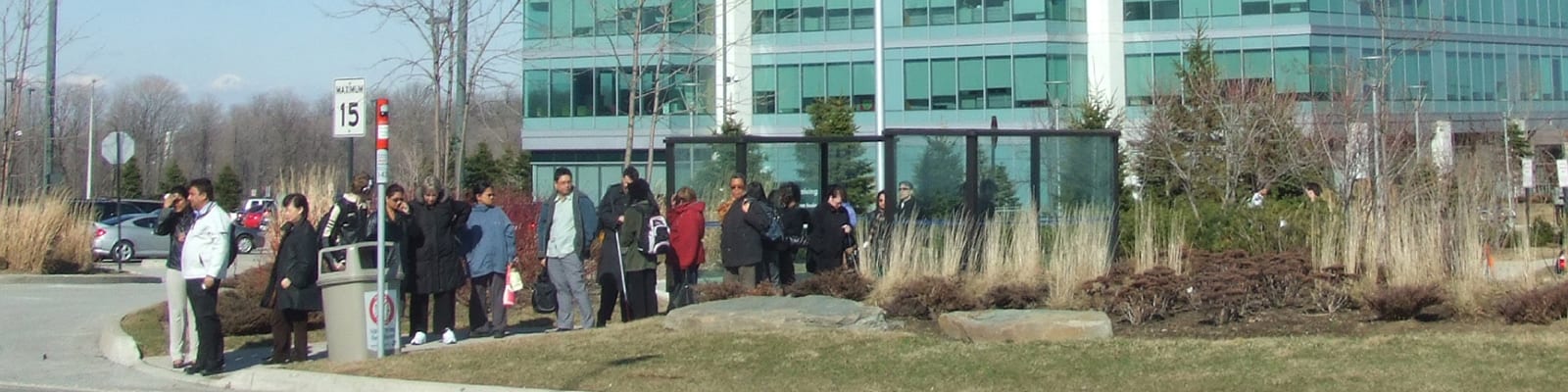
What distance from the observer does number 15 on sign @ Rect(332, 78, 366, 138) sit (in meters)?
12.2

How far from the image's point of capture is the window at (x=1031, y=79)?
50.0 meters

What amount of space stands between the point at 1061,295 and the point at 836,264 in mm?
3217

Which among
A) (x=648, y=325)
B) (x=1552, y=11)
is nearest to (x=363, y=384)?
(x=648, y=325)

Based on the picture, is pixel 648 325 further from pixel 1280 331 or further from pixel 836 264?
pixel 1280 331

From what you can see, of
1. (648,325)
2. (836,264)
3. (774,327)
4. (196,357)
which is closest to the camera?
(196,357)

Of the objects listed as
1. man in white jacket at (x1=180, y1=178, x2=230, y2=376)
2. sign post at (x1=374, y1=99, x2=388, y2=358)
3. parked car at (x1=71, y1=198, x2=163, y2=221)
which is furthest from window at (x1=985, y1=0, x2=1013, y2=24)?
man in white jacket at (x1=180, y1=178, x2=230, y2=376)

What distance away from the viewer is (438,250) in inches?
531

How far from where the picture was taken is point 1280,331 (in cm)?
1238

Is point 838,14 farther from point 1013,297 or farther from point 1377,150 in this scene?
point 1013,297

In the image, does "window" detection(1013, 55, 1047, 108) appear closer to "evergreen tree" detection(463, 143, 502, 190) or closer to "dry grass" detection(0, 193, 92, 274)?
"evergreen tree" detection(463, 143, 502, 190)

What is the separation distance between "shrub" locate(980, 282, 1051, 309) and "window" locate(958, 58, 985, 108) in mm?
36542

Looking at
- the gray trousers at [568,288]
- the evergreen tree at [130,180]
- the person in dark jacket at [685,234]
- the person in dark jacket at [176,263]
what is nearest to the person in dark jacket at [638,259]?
the person in dark jacket at [685,234]

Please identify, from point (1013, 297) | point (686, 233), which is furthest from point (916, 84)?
Answer: point (1013, 297)

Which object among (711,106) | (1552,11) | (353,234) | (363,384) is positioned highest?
(1552,11)
